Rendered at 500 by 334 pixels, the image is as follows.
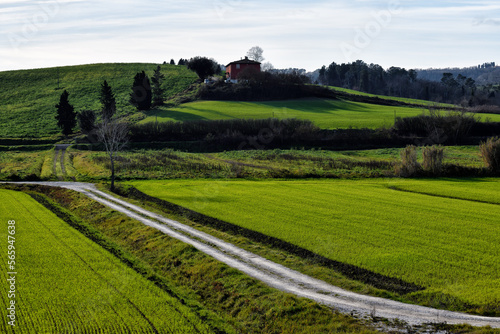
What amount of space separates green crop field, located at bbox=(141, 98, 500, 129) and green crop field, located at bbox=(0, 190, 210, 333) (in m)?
69.5

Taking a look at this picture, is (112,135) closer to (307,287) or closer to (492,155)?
(307,287)

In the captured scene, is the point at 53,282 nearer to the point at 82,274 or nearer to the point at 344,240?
the point at 82,274

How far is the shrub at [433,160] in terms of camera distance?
5000 cm

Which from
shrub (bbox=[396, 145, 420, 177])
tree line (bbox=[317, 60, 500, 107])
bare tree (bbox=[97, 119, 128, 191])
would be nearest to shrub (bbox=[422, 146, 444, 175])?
shrub (bbox=[396, 145, 420, 177])

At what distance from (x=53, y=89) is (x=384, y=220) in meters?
123

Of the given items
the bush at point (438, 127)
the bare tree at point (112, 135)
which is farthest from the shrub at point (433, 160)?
the bush at point (438, 127)

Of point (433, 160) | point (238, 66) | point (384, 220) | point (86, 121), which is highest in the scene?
point (238, 66)

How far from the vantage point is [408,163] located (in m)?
50.9

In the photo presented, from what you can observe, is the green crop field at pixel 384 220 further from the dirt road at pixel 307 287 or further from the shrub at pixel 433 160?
the shrub at pixel 433 160

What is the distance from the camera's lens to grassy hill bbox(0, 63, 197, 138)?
99750mm

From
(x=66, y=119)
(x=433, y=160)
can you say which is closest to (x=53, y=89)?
(x=66, y=119)

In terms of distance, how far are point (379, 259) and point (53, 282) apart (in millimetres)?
14839

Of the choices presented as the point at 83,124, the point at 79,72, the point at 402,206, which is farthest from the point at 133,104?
the point at 402,206

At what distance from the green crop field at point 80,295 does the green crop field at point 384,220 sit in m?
9.42
